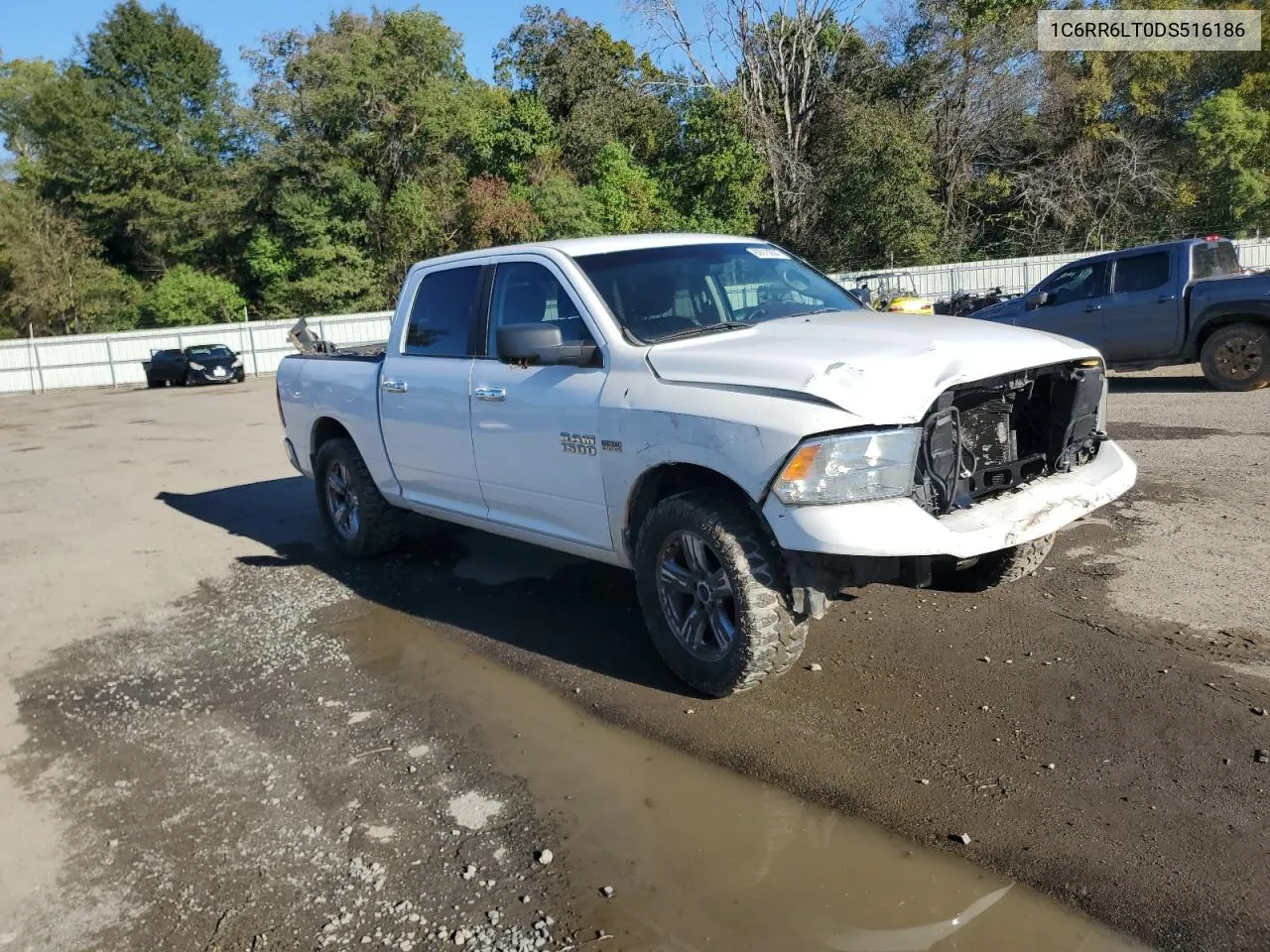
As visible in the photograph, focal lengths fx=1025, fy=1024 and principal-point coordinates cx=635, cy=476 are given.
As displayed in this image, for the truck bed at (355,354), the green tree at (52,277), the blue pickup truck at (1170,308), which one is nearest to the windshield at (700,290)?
the truck bed at (355,354)

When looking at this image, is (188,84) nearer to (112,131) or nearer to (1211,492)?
(112,131)

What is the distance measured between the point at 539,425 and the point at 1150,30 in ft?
135

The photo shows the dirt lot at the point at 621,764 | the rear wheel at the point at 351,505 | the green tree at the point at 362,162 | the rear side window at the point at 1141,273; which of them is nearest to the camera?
the dirt lot at the point at 621,764

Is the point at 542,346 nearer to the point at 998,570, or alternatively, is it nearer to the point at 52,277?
the point at 998,570

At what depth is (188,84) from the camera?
2095 inches

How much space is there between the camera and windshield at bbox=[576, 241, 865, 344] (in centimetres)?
493

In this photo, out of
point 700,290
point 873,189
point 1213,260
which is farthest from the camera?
point 873,189

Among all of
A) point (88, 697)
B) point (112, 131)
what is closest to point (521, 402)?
point (88, 697)

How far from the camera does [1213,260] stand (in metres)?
12.2

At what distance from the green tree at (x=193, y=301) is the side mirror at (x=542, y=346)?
4366 cm

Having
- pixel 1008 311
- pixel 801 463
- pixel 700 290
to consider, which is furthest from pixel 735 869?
pixel 1008 311

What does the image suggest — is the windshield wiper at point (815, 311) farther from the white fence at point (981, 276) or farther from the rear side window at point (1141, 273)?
the white fence at point (981, 276)

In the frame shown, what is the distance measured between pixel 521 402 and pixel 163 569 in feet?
13.0

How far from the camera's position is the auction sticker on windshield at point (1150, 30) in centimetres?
3756
